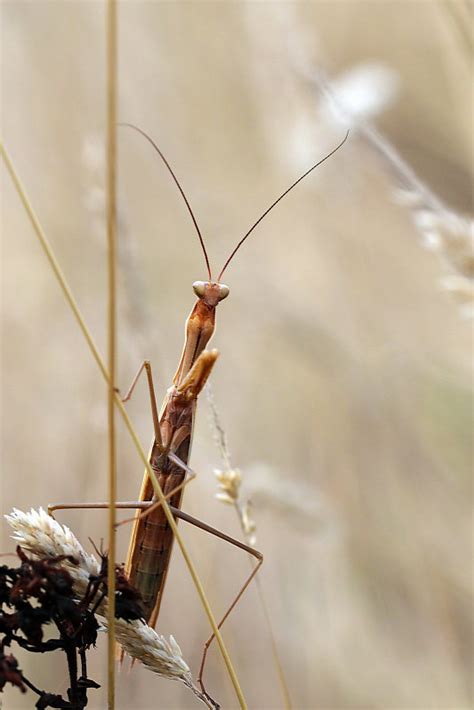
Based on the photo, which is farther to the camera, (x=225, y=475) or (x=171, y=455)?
(x=171, y=455)

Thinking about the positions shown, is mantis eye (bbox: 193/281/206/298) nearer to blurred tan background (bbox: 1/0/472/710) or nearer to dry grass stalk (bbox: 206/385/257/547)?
dry grass stalk (bbox: 206/385/257/547)

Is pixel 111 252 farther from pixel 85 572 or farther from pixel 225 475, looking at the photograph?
pixel 225 475

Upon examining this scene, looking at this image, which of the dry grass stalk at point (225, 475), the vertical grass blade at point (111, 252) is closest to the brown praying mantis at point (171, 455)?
the dry grass stalk at point (225, 475)

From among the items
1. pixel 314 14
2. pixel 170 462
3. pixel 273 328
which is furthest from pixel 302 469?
pixel 314 14

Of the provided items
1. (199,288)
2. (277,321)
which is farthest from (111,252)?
(277,321)

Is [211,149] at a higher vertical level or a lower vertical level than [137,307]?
higher

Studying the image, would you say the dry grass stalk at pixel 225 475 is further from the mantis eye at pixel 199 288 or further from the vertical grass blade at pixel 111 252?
the vertical grass blade at pixel 111 252

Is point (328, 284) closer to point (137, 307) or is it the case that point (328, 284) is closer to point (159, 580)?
point (137, 307)
